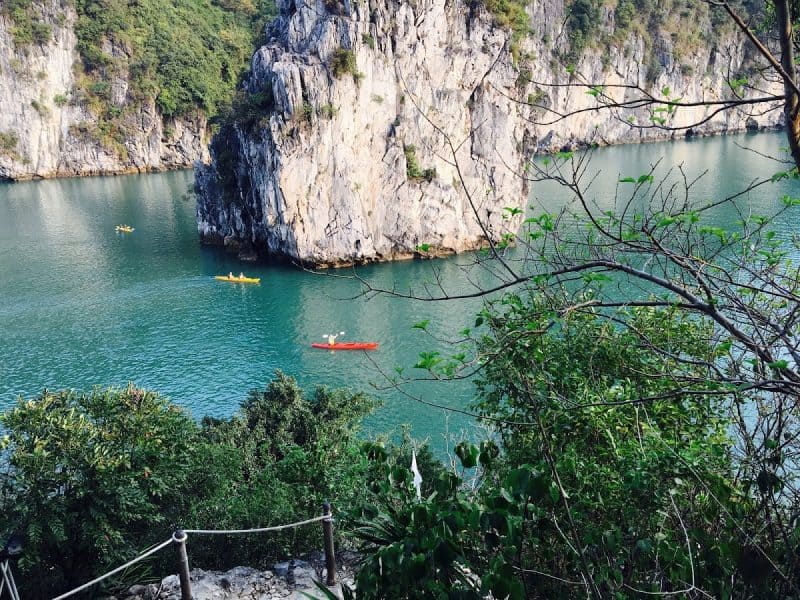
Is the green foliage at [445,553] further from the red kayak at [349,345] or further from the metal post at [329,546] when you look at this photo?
the red kayak at [349,345]

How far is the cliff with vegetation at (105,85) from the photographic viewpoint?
2382 inches

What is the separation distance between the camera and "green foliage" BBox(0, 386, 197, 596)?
21.4 feet

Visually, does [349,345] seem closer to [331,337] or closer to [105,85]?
[331,337]

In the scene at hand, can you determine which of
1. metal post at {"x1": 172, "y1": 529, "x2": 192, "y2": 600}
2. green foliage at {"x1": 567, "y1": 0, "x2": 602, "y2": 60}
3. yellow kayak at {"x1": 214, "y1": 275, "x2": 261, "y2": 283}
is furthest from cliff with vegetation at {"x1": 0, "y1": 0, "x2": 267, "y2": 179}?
metal post at {"x1": 172, "y1": 529, "x2": 192, "y2": 600}

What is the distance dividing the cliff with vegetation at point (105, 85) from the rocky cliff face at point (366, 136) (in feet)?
116

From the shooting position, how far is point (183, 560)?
4805 millimetres

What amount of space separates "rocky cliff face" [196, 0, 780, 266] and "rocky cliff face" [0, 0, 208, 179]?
126 ft

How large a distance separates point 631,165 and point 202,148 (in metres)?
46.1

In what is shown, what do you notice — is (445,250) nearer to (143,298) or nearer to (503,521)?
(143,298)

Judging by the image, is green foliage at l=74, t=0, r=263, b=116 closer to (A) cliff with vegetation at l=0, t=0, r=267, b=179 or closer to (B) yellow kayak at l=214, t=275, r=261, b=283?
(A) cliff with vegetation at l=0, t=0, r=267, b=179

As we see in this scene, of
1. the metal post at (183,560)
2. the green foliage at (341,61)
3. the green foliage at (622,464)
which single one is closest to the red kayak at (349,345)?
the green foliage at (341,61)

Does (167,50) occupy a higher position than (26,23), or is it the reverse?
(26,23)

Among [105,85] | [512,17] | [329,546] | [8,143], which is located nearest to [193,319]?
[329,546]

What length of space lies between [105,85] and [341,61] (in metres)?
47.6
